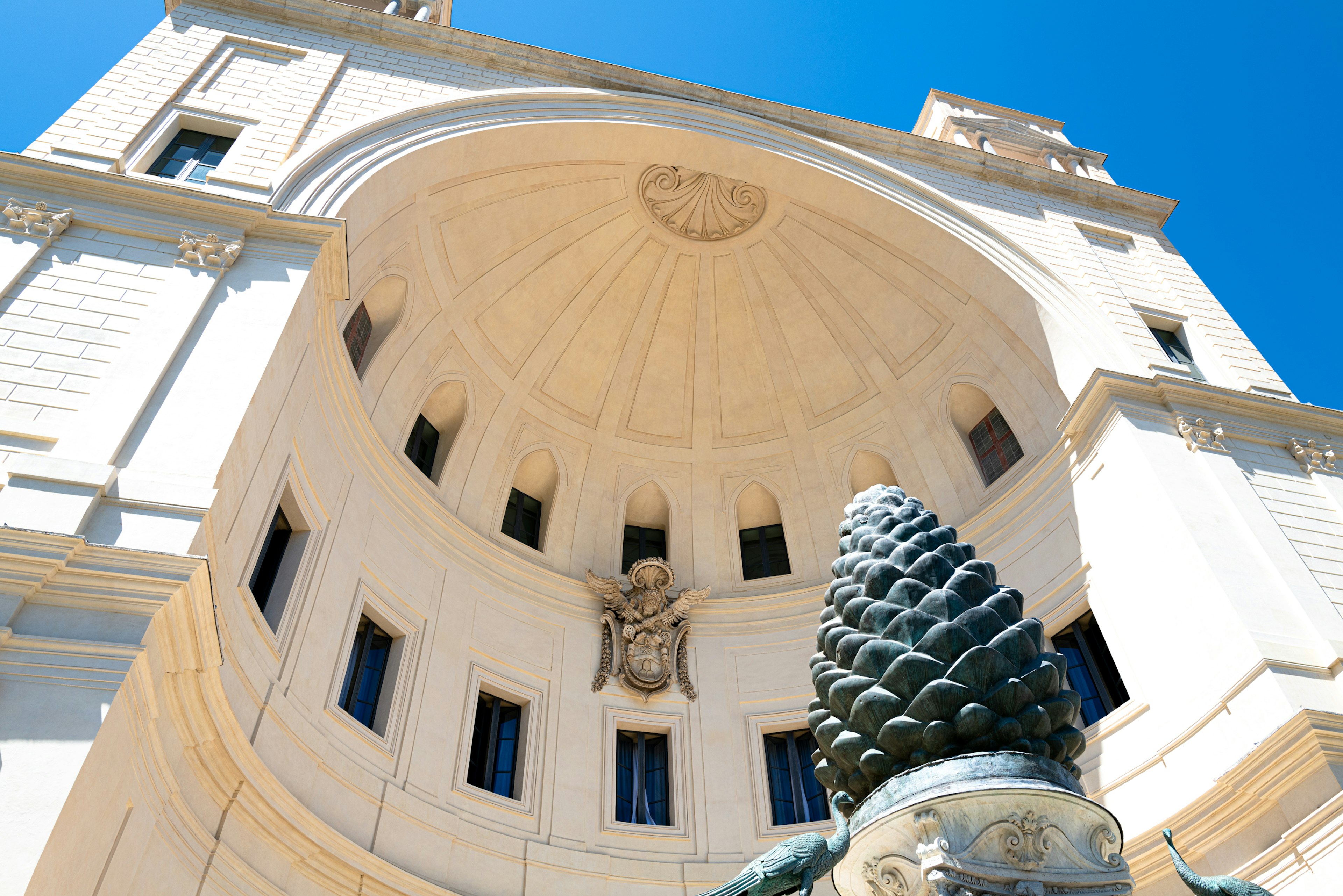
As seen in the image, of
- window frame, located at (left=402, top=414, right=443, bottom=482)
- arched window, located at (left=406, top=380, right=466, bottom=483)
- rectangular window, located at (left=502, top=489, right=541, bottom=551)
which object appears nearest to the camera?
window frame, located at (left=402, top=414, right=443, bottom=482)

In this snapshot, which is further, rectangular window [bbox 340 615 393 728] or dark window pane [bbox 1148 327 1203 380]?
dark window pane [bbox 1148 327 1203 380]

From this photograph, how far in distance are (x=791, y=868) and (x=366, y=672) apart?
1115 cm

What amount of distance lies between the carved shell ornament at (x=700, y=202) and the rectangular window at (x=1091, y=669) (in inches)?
382

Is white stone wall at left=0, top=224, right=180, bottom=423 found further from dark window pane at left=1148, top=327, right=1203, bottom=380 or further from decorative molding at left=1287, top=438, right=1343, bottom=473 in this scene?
decorative molding at left=1287, top=438, right=1343, bottom=473

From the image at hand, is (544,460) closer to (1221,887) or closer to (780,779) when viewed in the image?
(780,779)

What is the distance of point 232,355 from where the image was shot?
10352 millimetres

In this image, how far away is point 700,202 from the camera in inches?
763

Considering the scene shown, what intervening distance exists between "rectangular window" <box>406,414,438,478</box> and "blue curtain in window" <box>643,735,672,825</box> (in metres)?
5.68

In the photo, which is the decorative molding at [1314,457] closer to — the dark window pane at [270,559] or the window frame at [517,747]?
the window frame at [517,747]

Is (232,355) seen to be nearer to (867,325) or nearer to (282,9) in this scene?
(282,9)

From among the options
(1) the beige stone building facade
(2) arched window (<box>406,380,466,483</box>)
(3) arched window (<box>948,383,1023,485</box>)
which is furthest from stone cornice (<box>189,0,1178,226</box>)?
(2) arched window (<box>406,380,466,483</box>)

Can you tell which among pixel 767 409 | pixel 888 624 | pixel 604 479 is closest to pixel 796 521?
pixel 767 409

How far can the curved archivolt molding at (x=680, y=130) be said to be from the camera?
1390cm

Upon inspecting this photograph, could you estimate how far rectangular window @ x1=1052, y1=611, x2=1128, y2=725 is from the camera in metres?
13.3
